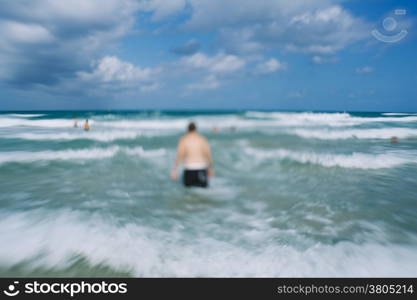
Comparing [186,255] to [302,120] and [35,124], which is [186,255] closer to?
[302,120]

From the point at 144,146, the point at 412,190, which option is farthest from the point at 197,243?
the point at 144,146

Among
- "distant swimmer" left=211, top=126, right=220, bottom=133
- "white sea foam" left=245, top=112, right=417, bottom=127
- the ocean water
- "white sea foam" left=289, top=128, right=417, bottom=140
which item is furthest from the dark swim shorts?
"white sea foam" left=245, top=112, right=417, bottom=127

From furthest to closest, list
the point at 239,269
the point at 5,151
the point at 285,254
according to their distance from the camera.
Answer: the point at 5,151, the point at 285,254, the point at 239,269

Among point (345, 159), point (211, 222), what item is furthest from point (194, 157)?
point (345, 159)

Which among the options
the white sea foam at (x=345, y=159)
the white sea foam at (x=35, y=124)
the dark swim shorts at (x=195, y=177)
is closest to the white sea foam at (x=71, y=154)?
the white sea foam at (x=345, y=159)

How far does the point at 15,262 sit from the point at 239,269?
123 inches

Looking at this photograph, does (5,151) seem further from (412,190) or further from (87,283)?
(412,190)

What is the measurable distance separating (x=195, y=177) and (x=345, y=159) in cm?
839

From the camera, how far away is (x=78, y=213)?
555cm

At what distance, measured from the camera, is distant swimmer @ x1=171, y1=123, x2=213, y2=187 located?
5.84 meters

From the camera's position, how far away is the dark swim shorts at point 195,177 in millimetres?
6047

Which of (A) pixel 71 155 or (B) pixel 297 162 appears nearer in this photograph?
(B) pixel 297 162

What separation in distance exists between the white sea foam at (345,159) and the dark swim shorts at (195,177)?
257 inches

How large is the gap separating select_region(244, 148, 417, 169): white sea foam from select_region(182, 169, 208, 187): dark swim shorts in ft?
21.4
